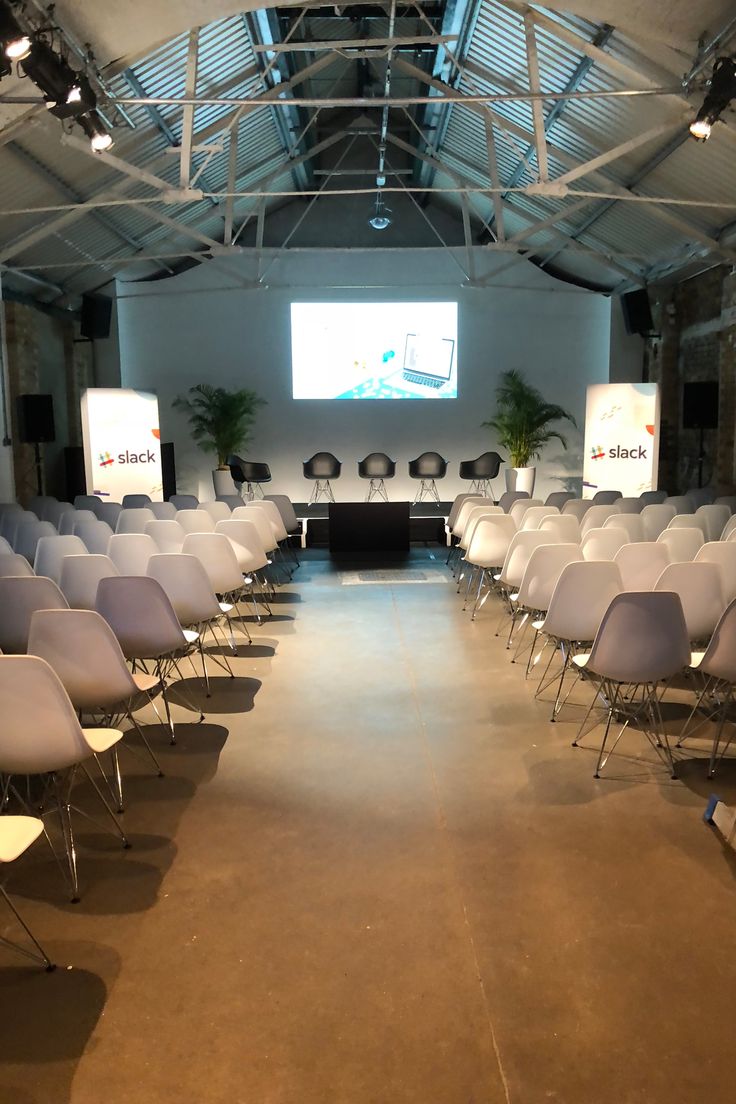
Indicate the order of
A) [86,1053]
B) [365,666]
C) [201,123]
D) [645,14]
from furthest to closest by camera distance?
[201,123], [365,666], [645,14], [86,1053]

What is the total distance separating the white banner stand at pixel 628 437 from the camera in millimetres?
11688

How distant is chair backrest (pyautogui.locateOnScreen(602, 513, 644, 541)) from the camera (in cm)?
729

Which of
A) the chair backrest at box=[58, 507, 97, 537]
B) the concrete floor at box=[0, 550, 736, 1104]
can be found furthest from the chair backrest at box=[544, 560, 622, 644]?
the chair backrest at box=[58, 507, 97, 537]

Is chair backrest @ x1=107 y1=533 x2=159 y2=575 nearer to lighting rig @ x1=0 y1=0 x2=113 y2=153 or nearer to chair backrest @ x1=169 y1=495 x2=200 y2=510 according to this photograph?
lighting rig @ x1=0 y1=0 x2=113 y2=153

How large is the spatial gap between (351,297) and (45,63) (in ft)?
33.3

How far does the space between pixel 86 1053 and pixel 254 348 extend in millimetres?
14019

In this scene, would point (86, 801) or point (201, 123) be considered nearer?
point (86, 801)

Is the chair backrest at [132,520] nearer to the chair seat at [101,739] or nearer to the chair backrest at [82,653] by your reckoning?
the chair backrest at [82,653]

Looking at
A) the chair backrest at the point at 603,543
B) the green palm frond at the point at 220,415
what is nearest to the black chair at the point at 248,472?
the green palm frond at the point at 220,415

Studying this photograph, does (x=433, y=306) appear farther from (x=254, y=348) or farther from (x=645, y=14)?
(x=645, y=14)

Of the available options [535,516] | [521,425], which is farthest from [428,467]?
[535,516]

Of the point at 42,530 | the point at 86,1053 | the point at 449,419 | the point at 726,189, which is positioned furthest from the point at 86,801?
the point at 449,419

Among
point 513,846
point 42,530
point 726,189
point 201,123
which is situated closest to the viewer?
point 513,846

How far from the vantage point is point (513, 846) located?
11.7ft
